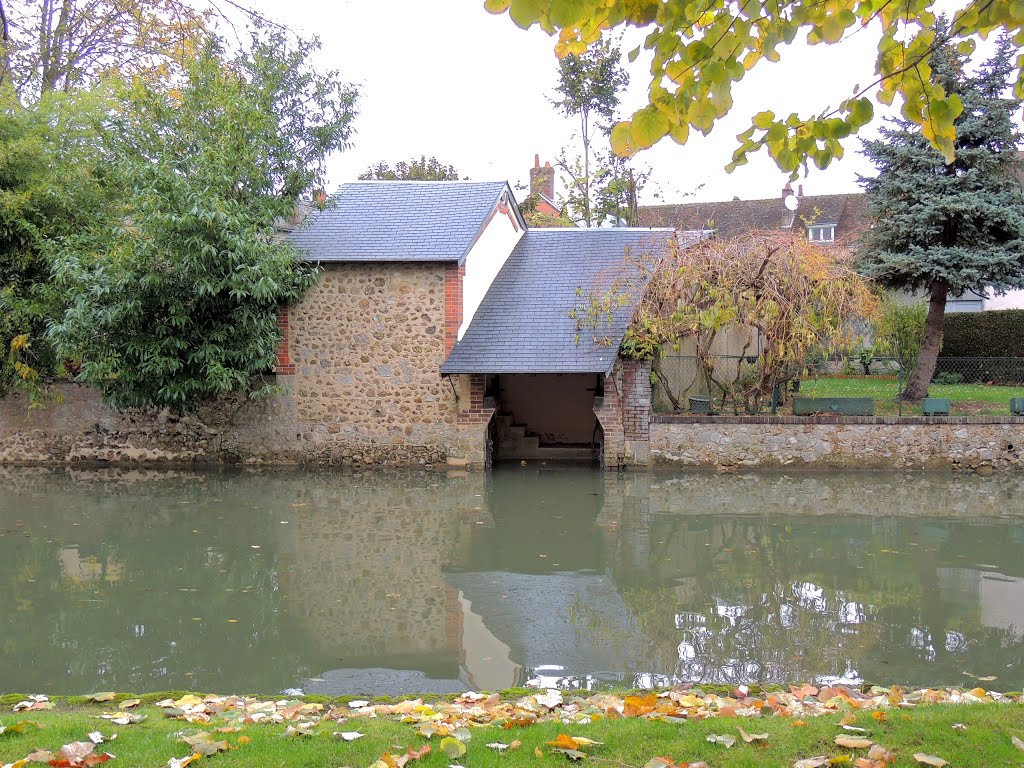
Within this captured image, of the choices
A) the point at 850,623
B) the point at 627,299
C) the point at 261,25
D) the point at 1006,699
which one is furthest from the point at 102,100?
the point at 1006,699

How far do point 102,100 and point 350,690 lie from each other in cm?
1361

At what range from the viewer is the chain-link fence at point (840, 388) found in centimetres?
1473

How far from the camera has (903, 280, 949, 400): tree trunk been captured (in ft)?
53.8

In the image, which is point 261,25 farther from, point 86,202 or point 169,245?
point 86,202

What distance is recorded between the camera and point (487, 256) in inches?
630

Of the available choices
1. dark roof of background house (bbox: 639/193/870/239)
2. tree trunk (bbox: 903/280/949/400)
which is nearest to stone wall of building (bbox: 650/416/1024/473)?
tree trunk (bbox: 903/280/949/400)

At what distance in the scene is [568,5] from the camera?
2.98 metres

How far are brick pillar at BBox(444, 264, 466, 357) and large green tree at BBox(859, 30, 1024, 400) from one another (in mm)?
7874

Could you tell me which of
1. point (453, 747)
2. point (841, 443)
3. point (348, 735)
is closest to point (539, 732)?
point (453, 747)

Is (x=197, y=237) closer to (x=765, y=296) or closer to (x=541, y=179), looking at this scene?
(x=765, y=296)

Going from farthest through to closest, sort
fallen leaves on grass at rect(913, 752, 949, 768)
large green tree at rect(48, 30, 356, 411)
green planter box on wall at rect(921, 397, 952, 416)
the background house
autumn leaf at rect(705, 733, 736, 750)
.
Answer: the background house, green planter box on wall at rect(921, 397, 952, 416), large green tree at rect(48, 30, 356, 411), autumn leaf at rect(705, 733, 736, 750), fallen leaves on grass at rect(913, 752, 949, 768)

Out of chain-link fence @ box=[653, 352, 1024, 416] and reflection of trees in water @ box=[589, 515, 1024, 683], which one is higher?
chain-link fence @ box=[653, 352, 1024, 416]

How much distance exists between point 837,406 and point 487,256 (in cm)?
662

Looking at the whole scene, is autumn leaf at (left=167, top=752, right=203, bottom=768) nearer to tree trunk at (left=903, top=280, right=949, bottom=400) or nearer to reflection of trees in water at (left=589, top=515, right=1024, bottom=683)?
reflection of trees in water at (left=589, top=515, right=1024, bottom=683)
